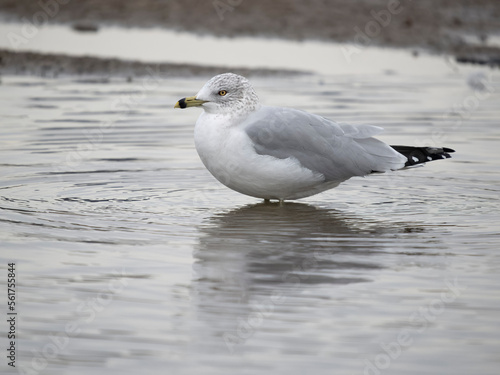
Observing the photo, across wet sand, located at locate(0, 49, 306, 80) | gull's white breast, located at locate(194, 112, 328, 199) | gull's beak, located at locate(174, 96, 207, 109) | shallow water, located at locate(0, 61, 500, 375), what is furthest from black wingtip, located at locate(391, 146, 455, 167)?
wet sand, located at locate(0, 49, 306, 80)

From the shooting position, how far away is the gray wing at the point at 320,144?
284 inches

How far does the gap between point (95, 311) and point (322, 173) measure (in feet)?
9.89

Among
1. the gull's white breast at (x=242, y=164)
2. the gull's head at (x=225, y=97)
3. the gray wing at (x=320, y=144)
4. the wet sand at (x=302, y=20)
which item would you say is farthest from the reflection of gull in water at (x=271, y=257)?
the wet sand at (x=302, y=20)

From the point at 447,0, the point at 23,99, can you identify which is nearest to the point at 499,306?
the point at 23,99

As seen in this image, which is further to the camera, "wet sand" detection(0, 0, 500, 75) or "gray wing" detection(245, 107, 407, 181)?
"wet sand" detection(0, 0, 500, 75)

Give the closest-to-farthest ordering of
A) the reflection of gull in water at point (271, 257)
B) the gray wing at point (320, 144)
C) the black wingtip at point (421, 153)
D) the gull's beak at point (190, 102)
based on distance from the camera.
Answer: the reflection of gull in water at point (271, 257) < the gray wing at point (320, 144) < the gull's beak at point (190, 102) < the black wingtip at point (421, 153)

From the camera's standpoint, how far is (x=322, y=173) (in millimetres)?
7434

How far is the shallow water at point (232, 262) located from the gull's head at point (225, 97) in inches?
30.8

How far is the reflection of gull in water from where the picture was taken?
197 inches

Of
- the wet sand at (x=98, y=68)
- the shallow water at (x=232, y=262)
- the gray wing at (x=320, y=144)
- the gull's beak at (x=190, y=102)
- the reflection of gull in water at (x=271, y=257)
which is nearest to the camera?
the shallow water at (x=232, y=262)

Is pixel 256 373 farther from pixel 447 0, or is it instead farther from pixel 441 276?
pixel 447 0

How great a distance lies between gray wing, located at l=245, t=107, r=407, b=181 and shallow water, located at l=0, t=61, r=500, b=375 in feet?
1.06

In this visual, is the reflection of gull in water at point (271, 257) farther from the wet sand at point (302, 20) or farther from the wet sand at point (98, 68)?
the wet sand at point (302, 20)

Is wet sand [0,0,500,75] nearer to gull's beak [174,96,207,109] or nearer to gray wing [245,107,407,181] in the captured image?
gray wing [245,107,407,181]
